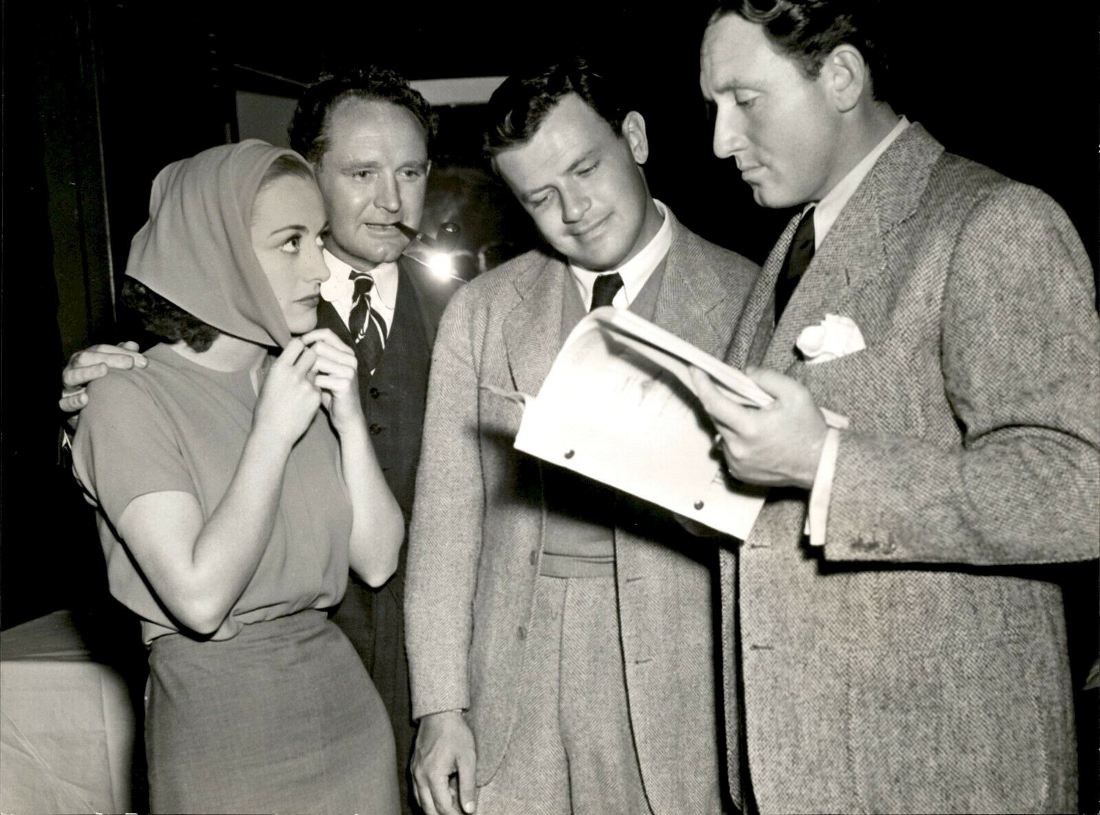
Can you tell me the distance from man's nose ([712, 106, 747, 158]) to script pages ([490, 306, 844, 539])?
0.45 meters

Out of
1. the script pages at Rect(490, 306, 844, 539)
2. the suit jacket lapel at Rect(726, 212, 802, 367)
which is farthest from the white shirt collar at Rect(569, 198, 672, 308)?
the script pages at Rect(490, 306, 844, 539)

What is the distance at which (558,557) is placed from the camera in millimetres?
2150

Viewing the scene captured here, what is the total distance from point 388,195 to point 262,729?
1.44m

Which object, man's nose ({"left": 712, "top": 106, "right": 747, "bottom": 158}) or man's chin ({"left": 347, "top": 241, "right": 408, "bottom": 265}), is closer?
man's nose ({"left": 712, "top": 106, "right": 747, "bottom": 158})

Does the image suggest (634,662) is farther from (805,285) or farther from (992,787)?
(805,285)

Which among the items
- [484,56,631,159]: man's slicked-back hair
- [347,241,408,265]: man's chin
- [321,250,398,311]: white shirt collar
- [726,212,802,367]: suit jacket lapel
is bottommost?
[726,212,802,367]: suit jacket lapel

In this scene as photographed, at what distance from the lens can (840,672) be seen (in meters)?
1.45

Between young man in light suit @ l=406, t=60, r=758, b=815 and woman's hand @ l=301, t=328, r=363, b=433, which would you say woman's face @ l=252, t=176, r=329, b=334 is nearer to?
woman's hand @ l=301, t=328, r=363, b=433

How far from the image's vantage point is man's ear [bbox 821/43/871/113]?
1.57 meters

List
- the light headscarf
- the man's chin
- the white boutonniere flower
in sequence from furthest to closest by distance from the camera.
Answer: the man's chin
the light headscarf
the white boutonniere flower

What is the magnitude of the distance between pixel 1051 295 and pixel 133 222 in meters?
3.43

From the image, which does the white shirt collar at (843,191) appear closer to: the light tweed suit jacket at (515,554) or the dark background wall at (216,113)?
the light tweed suit jacket at (515,554)

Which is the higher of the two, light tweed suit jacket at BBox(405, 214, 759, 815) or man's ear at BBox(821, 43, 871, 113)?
man's ear at BBox(821, 43, 871, 113)

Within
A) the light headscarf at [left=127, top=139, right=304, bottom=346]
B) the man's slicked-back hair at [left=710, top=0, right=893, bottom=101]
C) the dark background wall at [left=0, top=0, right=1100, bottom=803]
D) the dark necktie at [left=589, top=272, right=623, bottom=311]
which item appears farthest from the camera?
the dark background wall at [left=0, top=0, right=1100, bottom=803]
